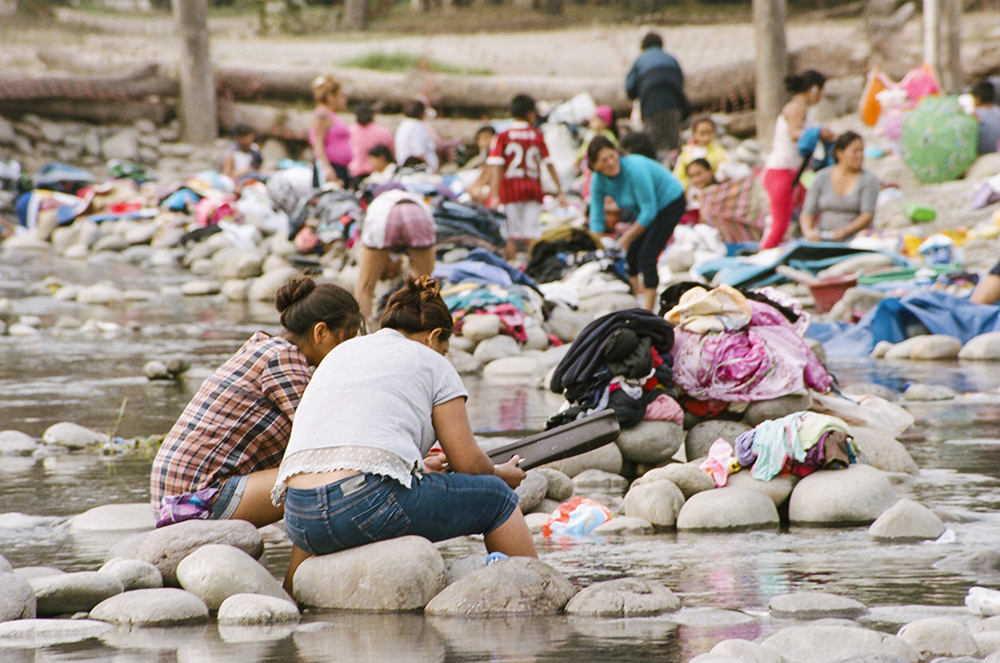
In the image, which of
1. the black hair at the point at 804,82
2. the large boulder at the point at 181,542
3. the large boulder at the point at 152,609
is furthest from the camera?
the black hair at the point at 804,82

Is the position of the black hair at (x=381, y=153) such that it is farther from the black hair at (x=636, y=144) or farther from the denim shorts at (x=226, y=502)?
the denim shorts at (x=226, y=502)

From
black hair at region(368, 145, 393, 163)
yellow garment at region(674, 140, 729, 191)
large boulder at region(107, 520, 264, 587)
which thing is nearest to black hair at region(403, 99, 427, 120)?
black hair at region(368, 145, 393, 163)

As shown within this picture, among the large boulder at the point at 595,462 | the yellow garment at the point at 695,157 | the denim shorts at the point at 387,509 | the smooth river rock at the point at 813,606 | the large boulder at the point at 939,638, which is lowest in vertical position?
the large boulder at the point at 595,462

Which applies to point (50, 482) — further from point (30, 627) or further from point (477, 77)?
point (477, 77)

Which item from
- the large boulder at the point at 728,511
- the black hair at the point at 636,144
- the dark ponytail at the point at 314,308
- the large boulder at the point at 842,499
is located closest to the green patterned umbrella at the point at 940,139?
the black hair at the point at 636,144

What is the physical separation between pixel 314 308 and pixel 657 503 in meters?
1.49

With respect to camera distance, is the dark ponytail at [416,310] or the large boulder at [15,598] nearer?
the large boulder at [15,598]

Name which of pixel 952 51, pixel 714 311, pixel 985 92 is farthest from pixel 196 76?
pixel 714 311

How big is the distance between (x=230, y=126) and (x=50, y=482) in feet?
57.2

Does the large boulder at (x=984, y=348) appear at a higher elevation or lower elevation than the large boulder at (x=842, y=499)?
lower

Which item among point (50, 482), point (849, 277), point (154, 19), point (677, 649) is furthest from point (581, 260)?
point (154, 19)

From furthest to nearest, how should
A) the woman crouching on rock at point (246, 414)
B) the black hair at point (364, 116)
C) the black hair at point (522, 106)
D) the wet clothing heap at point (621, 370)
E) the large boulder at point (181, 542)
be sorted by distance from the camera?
1. the black hair at point (364, 116)
2. the black hair at point (522, 106)
3. the wet clothing heap at point (621, 370)
4. the woman crouching on rock at point (246, 414)
5. the large boulder at point (181, 542)

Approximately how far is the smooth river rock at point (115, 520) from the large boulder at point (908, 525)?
101 inches

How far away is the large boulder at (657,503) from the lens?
4887mm
